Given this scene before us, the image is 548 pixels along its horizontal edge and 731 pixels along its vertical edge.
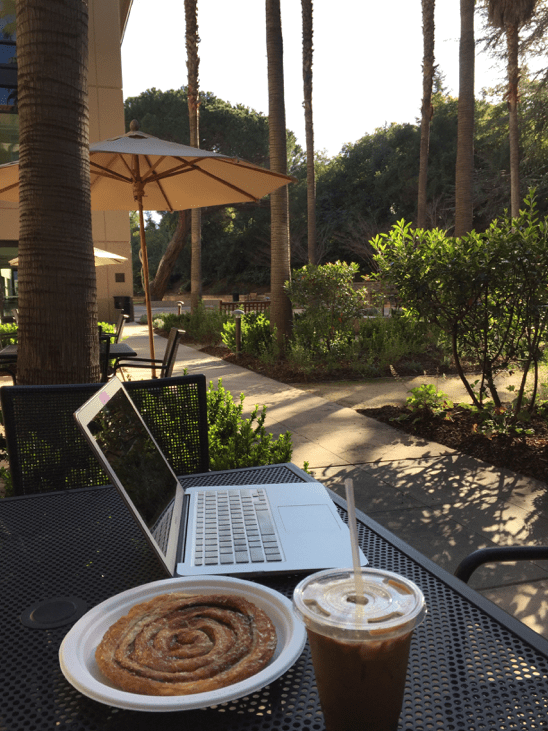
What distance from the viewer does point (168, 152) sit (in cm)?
545

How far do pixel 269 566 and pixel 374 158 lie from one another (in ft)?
120

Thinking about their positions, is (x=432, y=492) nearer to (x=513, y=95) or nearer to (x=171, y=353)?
(x=171, y=353)

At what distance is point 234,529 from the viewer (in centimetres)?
140

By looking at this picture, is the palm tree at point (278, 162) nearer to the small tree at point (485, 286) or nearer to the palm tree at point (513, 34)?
the small tree at point (485, 286)

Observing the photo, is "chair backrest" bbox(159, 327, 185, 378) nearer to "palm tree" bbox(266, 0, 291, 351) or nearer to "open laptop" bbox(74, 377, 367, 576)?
"open laptop" bbox(74, 377, 367, 576)

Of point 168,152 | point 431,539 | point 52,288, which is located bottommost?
point 431,539

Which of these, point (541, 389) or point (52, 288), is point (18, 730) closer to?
point (52, 288)

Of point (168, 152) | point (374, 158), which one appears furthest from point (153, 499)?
point (374, 158)

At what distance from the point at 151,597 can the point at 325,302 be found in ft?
30.2

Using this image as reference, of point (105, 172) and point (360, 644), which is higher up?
point (105, 172)

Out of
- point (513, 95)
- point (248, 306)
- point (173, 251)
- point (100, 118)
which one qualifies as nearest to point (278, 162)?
point (248, 306)

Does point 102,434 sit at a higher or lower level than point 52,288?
lower

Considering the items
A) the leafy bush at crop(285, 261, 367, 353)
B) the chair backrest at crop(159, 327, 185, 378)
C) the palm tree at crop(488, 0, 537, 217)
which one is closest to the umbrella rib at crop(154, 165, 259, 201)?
the chair backrest at crop(159, 327, 185, 378)

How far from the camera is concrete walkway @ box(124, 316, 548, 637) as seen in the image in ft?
9.54
